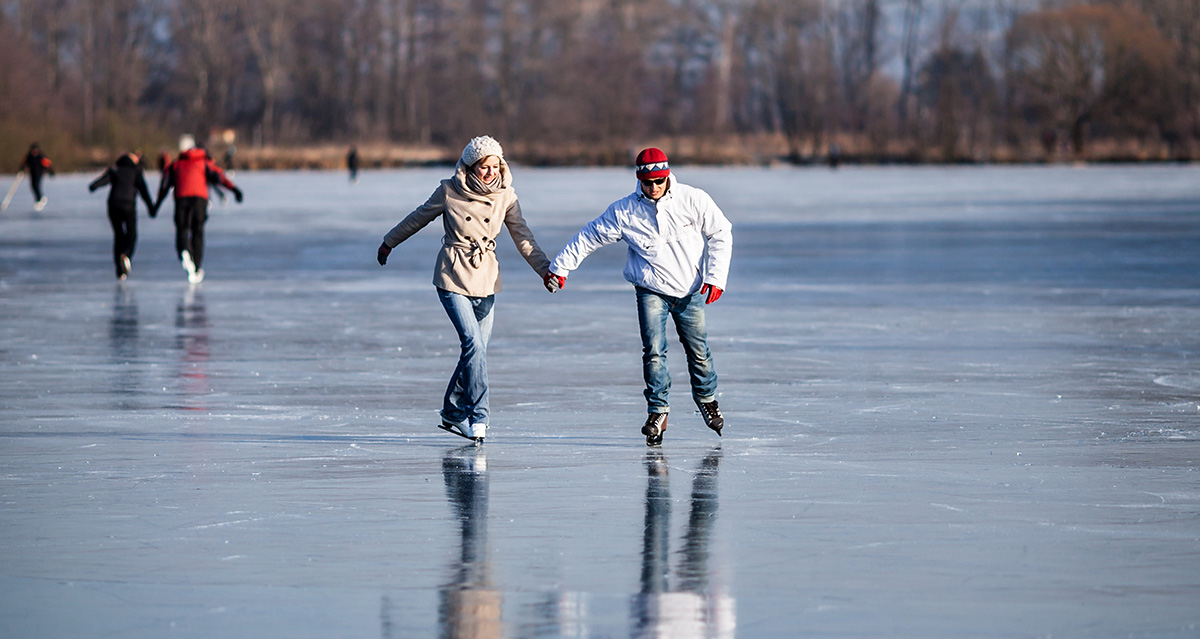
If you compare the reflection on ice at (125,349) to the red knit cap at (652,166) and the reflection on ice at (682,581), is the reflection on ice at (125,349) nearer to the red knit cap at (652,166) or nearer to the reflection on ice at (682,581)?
the red knit cap at (652,166)

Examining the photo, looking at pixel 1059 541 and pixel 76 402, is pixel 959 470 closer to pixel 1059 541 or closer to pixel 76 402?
pixel 1059 541

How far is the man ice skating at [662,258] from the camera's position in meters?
7.99

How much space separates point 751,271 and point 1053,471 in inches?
471

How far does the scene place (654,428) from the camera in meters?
7.97

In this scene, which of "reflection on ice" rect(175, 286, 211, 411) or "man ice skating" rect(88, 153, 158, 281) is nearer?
"reflection on ice" rect(175, 286, 211, 411)

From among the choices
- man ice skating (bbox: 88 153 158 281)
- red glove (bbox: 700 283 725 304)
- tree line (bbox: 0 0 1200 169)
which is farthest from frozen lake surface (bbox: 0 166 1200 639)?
tree line (bbox: 0 0 1200 169)

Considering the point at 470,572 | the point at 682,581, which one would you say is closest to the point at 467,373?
the point at 470,572

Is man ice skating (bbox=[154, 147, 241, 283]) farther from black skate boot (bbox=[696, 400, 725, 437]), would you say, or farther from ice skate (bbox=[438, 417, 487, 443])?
black skate boot (bbox=[696, 400, 725, 437])

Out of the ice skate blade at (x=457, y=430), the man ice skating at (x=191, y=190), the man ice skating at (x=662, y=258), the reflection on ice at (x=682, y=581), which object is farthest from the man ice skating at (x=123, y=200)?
the reflection on ice at (x=682, y=581)

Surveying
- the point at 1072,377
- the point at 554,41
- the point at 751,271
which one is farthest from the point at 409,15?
the point at 1072,377

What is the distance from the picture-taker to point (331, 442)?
26.5 ft

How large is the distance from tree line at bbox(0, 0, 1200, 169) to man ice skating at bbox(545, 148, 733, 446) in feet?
207

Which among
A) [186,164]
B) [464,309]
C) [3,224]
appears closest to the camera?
[464,309]

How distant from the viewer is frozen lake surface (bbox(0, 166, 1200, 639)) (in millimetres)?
5000
